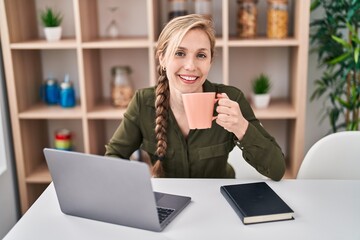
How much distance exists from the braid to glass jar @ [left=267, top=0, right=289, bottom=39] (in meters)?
1.08

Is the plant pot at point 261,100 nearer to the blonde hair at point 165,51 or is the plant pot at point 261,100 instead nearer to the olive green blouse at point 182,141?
the olive green blouse at point 182,141

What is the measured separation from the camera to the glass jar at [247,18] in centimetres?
256

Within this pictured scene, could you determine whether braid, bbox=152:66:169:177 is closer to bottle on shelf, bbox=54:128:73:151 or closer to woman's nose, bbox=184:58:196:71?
woman's nose, bbox=184:58:196:71

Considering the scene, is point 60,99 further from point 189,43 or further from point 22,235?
point 22,235

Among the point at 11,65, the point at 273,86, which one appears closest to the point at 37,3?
the point at 11,65

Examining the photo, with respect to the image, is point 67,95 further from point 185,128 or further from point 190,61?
point 190,61

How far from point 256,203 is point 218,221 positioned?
133mm

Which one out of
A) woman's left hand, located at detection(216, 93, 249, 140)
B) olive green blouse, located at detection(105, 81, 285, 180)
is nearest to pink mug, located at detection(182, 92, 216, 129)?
woman's left hand, located at detection(216, 93, 249, 140)

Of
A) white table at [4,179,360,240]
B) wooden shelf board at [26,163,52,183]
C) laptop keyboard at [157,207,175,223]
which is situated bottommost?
wooden shelf board at [26,163,52,183]

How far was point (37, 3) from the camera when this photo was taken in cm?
283

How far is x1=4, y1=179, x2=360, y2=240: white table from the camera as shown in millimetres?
1176

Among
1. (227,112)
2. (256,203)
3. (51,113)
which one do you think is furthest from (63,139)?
(256,203)

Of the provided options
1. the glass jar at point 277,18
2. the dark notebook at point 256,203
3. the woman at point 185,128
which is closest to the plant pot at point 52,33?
the woman at point 185,128

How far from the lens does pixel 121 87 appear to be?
107 inches
